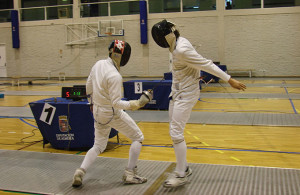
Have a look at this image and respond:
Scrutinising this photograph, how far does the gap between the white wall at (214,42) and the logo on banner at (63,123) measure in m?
13.2

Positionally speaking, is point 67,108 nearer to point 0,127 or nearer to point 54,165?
point 54,165

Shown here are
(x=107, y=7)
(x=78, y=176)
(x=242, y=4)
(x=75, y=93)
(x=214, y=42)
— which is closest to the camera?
(x=78, y=176)

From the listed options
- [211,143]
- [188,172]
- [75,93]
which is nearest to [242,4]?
[211,143]

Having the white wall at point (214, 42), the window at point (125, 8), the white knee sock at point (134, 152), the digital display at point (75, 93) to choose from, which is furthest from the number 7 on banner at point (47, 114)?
the window at point (125, 8)

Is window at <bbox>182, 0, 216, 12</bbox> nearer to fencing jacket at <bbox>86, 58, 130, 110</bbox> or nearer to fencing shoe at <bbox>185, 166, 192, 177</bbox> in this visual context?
fencing shoe at <bbox>185, 166, 192, 177</bbox>

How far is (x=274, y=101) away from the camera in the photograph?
28.6 feet

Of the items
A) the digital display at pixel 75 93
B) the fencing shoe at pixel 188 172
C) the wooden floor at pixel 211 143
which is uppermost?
the digital display at pixel 75 93

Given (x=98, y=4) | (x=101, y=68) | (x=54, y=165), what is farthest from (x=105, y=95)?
(x=98, y=4)

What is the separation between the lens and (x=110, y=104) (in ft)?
10.1

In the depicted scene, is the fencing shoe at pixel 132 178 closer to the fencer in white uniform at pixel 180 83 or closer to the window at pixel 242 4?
the fencer in white uniform at pixel 180 83

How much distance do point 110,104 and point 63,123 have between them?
71.1 inches

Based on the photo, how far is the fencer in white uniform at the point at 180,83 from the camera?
119 inches

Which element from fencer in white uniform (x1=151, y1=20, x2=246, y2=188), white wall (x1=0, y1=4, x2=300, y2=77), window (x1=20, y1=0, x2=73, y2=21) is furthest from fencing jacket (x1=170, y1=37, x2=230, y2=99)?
window (x1=20, y1=0, x2=73, y2=21)

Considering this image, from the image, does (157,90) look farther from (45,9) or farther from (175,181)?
(45,9)
